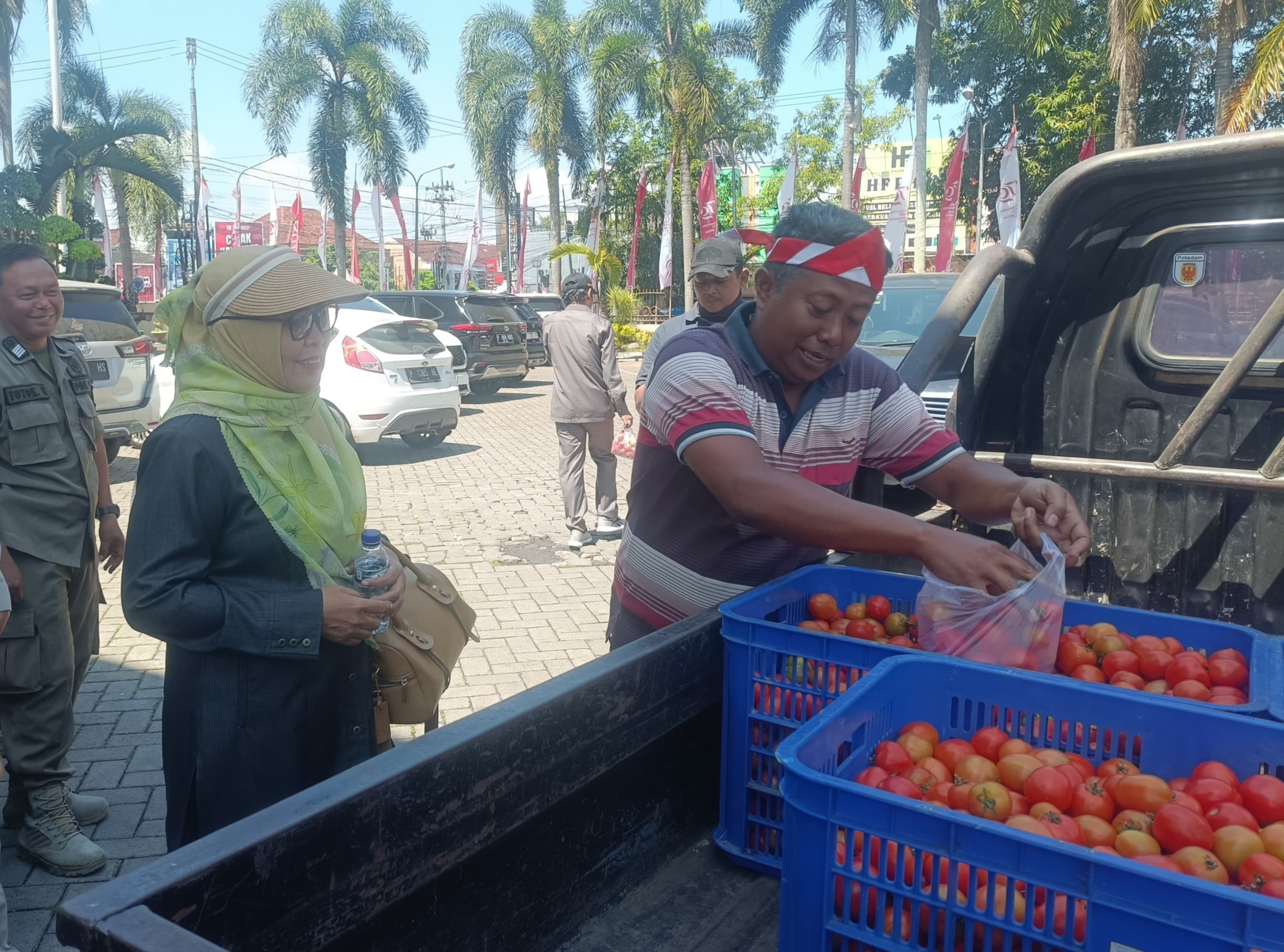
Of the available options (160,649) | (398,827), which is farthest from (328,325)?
(160,649)

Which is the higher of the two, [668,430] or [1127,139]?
[1127,139]

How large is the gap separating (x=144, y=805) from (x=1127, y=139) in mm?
22817

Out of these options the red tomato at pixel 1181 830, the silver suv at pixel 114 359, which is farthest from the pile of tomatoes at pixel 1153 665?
A: the silver suv at pixel 114 359

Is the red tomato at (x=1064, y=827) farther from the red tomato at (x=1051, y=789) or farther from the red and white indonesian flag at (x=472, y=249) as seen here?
the red and white indonesian flag at (x=472, y=249)

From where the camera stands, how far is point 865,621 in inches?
83.7

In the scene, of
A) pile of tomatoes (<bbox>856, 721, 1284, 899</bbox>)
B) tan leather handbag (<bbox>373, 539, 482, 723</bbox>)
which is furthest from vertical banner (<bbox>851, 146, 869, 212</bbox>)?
pile of tomatoes (<bbox>856, 721, 1284, 899</bbox>)

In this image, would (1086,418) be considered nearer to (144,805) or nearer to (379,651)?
(379,651)

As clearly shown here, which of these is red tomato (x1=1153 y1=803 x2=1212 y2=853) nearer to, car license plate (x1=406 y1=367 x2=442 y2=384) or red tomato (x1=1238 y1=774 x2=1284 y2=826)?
red tomato (x1=1238 y1=774 x2=1284 y2=826)

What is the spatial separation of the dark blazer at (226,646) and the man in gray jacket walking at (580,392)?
572cm

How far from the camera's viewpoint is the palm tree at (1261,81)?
1619cm

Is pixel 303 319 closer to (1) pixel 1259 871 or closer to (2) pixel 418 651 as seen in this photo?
(2) pixel 418 651

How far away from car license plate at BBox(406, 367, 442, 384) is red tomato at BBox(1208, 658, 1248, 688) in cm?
1051

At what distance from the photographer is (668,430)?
218 centimetres

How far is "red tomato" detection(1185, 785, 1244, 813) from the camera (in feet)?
4.75
